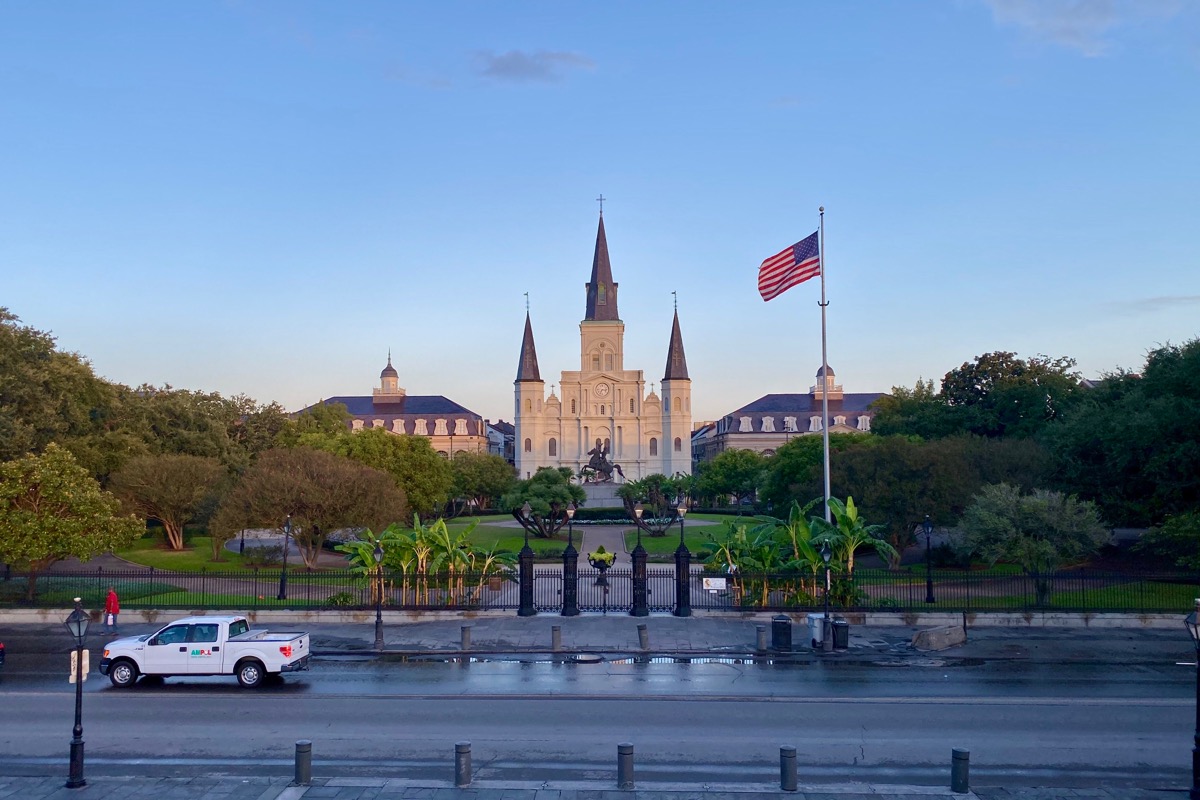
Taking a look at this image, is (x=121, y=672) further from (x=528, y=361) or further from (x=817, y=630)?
(x=528, y=361)

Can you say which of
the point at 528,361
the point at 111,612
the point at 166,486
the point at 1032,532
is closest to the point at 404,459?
the point at 166,486

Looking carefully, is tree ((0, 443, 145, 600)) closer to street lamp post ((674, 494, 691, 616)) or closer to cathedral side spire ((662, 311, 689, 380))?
street lamp post ((674, 494, 691, 616))

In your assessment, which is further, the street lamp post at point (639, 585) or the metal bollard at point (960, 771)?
the street lamp post at point (639, 585)

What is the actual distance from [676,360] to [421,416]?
36.9 meters

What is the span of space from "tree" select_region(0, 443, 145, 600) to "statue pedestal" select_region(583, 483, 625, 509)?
43733 millimetres

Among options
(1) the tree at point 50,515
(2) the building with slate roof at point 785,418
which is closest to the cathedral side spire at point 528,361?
(2) the building with slate roof at point 785,418

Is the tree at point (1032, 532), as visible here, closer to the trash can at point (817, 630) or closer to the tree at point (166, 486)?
the trash can at point (817, 630)

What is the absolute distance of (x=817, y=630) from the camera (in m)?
20.7

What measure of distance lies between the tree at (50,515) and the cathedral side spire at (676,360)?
8840 centimetres

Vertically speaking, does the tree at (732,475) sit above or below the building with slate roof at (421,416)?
below

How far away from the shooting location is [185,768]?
11625mm

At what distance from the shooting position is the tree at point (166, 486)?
44.9 m

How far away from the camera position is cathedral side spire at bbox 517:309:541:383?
367 feet

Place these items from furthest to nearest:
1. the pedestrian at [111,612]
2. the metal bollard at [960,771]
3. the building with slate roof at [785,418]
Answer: the building with slate roof at [785,418] → the pedestrian at [111,612] → the metal bollard at [960,771]
